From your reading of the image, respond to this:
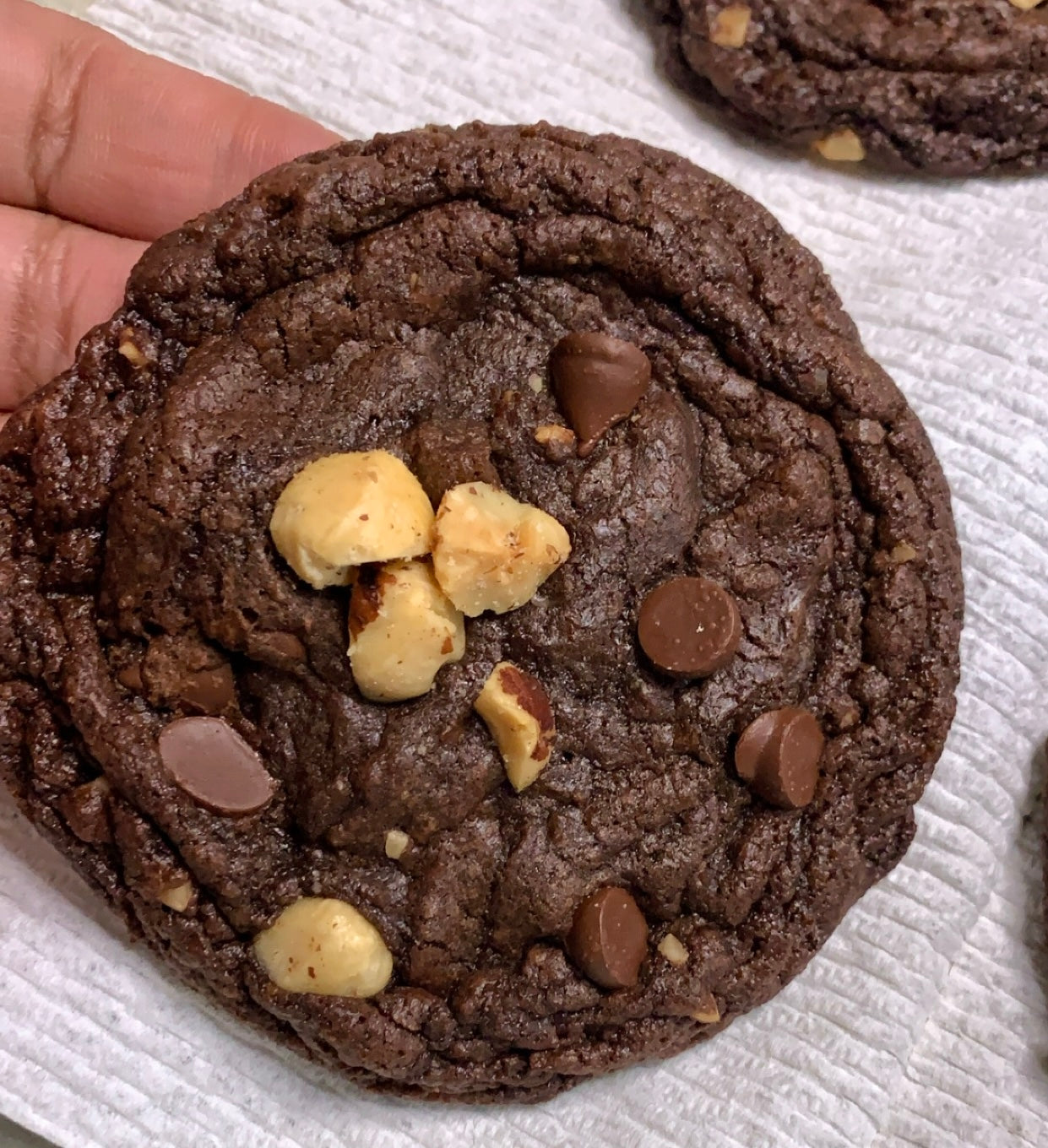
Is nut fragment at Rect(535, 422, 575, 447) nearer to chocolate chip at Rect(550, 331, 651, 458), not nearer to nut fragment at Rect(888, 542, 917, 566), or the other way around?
chocolate chip at Rect(550, 331, 651, 458)

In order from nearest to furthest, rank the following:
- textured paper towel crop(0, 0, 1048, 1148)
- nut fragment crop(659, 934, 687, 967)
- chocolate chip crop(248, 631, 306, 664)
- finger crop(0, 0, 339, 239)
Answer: chocolate chip crop(248, 631, 306, 664)
nut fragment crop(659, 934, 687, 967)
textured paper towel crop(0, 0, 1048, 1148)
finger crop(0, 0, 339, 239)

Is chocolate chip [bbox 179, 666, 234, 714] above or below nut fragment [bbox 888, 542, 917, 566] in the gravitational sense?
below

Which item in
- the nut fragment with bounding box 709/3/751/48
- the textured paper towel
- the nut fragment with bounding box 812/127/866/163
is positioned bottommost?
the textured paper towel

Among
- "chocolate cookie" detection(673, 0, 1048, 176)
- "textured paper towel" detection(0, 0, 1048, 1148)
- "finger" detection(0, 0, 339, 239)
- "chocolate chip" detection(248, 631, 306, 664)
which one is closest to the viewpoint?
"chocolate chip" detection(248, 631, 306, 664)

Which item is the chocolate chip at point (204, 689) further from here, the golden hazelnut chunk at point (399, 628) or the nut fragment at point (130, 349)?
the nut fragment at point (130, 349)

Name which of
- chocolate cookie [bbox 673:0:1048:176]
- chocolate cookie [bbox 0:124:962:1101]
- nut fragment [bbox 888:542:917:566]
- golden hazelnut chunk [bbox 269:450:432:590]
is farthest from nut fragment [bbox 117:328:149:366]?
chocolate cookie [bbox 673:0:1048:176]

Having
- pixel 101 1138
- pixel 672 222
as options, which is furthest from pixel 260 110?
pixel 101 1138

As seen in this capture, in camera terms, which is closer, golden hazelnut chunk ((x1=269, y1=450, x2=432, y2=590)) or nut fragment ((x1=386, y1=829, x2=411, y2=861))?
golden hazelnut chunk ((x1=269, y1=450, x2=432, y2=590))

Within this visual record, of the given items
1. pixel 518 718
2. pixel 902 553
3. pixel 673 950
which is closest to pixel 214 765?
pixel 518 718

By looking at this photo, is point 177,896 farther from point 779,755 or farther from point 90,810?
point 779,755
